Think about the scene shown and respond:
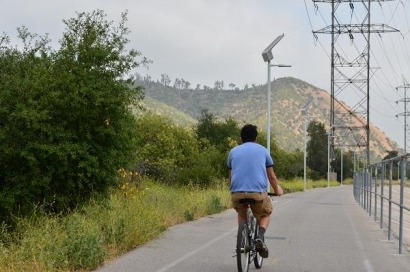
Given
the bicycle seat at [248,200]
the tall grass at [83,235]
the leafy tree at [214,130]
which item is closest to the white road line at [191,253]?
the tall grass at [83,235]

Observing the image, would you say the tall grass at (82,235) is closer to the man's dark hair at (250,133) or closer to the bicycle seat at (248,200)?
the bicycle seat at (248,200)

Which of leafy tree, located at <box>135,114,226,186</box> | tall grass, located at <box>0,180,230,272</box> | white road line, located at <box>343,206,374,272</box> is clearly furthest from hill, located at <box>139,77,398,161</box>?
tall grass, located at <box>0,180,230,272</box>

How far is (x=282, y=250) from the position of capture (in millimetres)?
12648

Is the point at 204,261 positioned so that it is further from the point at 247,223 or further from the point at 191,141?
the point at 191,141

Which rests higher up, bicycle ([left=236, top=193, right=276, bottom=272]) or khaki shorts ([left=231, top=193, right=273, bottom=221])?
khaki shorts ([left=231, top=193, right=273, bottom=221])

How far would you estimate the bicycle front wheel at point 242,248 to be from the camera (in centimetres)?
894

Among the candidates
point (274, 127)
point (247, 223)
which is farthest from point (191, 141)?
point (274, 127)

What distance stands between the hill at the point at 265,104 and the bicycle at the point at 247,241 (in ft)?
452

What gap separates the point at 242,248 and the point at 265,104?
157 m

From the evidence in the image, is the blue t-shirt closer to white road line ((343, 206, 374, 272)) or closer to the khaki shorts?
the khaki shorts

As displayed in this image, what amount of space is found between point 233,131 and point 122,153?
36708mm

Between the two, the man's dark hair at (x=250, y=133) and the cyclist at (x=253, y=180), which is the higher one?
the man's dark hair at (x=250, y=133)

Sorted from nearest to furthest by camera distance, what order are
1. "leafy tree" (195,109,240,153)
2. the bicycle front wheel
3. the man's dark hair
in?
the bicycle front wheel < the man's dark hair < "leafy tree" (195,109,240,153)

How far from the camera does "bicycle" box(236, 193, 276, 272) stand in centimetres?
898
